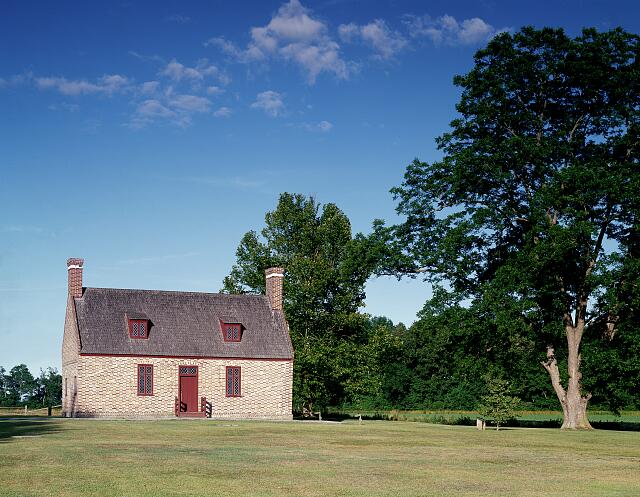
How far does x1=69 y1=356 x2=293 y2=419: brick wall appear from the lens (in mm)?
49844

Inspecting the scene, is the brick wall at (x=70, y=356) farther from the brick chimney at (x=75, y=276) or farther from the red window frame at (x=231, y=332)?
the red window frame at (x=231, y=332)

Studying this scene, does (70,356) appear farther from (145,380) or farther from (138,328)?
(145,380)

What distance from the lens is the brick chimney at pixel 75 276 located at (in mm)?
52875

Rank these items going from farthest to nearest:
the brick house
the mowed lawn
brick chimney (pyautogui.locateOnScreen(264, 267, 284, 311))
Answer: brick chimney (pyautogui.locateOnScreen(264, 267, 284, 311)), the brick house, the mowed lawn

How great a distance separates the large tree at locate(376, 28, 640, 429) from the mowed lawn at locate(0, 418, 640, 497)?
40.4ft

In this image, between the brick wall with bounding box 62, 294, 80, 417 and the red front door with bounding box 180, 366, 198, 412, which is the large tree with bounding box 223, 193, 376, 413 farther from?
the brick wall with bounding box 62, 294, 80, 417

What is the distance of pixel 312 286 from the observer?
5778 centimetres

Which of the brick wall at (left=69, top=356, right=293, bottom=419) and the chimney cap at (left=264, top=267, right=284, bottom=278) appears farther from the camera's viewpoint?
the chimney cap at (left=264, top=267, right=284, bottom=278)

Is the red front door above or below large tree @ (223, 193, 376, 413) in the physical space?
below

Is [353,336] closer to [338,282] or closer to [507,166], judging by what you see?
[338,282]

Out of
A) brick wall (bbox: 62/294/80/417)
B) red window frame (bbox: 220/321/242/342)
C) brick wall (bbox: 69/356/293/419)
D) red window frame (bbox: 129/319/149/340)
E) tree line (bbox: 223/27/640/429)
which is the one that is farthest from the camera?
red window frame (bbox: 220/321/242/342)

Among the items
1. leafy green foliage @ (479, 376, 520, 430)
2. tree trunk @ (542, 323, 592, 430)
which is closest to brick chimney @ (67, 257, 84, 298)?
leafy green foliage @ (479, 376, 520, 430)

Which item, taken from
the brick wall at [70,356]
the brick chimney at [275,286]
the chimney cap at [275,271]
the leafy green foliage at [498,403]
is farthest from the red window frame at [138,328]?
the leafy green foliage at [498,403]

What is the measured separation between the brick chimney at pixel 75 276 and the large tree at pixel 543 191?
19.4 metres
